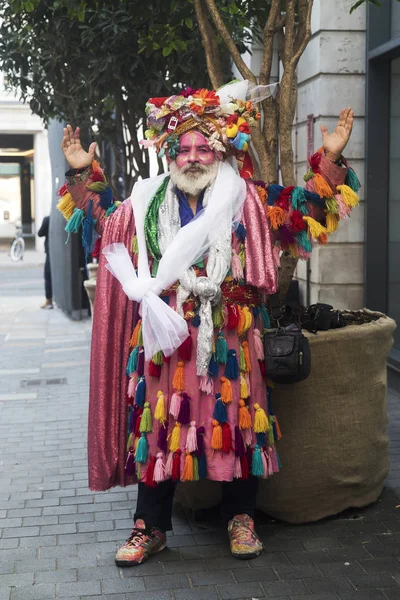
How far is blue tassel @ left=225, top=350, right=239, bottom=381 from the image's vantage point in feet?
13.2

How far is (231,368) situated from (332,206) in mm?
871

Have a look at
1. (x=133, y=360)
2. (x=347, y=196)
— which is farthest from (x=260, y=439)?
(x=347, y=196)

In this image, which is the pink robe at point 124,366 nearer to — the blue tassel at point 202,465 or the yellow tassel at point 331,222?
the blue tassel at point 202,465

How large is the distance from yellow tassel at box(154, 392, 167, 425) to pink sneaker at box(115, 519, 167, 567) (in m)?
0.55

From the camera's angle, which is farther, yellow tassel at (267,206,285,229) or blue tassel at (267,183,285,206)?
blue tassel at (267,183,285,206)

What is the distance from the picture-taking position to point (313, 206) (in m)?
4.23

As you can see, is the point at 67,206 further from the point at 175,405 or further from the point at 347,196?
the point at 347,196

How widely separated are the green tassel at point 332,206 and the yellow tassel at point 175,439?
1182 millimetres

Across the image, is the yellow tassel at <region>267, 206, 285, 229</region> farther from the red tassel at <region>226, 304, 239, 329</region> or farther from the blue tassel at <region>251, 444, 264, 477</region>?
the blue tassel at <region>251, 444, 264, 477</region>

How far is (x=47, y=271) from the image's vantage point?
47.0ft

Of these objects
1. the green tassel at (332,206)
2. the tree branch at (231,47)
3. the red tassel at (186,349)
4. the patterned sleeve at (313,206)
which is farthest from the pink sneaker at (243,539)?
the tree branch at (231,47)

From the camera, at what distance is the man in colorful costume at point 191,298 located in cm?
400

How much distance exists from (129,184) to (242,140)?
18.6 ft

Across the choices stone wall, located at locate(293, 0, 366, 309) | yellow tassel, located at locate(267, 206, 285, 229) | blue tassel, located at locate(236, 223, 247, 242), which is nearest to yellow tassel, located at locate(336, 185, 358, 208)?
yellow tassel, located at locate(267, 206, 285, 229)
